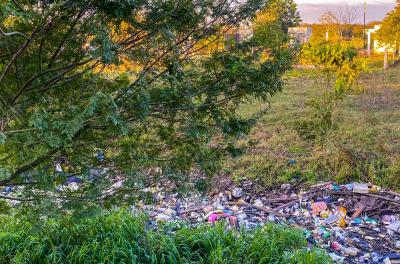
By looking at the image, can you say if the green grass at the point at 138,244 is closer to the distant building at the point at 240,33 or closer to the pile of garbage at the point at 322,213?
the pile of garbage at the point at 322,213

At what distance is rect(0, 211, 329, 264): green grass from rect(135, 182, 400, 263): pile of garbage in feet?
1.75

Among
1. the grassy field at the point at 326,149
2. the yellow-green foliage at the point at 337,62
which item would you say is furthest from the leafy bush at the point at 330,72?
the grassy field at the point at 326,149

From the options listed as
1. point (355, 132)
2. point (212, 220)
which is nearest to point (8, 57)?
point (212, 220)

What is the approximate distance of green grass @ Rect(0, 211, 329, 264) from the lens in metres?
3.30

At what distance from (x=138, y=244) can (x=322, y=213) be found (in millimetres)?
2335

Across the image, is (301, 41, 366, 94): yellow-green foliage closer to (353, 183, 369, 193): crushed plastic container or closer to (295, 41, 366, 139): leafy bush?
(295, 41, 366, 139): leafy bush

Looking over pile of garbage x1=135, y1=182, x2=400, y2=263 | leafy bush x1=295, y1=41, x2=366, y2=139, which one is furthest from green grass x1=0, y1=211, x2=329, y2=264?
leafy bush x1=295, y1=41, x2=366, y2=139

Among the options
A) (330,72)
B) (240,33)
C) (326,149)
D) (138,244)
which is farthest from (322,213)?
(240,33)

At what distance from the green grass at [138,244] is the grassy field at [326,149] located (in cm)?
133

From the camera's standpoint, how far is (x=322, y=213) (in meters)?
4.92

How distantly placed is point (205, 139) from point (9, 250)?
2127 mm

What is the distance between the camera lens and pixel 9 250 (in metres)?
3.44

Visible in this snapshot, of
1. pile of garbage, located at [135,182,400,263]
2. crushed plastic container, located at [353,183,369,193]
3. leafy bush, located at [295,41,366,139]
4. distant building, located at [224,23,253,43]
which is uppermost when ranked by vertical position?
distant building, located at [224,23,253,43]

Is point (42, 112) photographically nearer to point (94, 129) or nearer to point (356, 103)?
point (94, 129)
